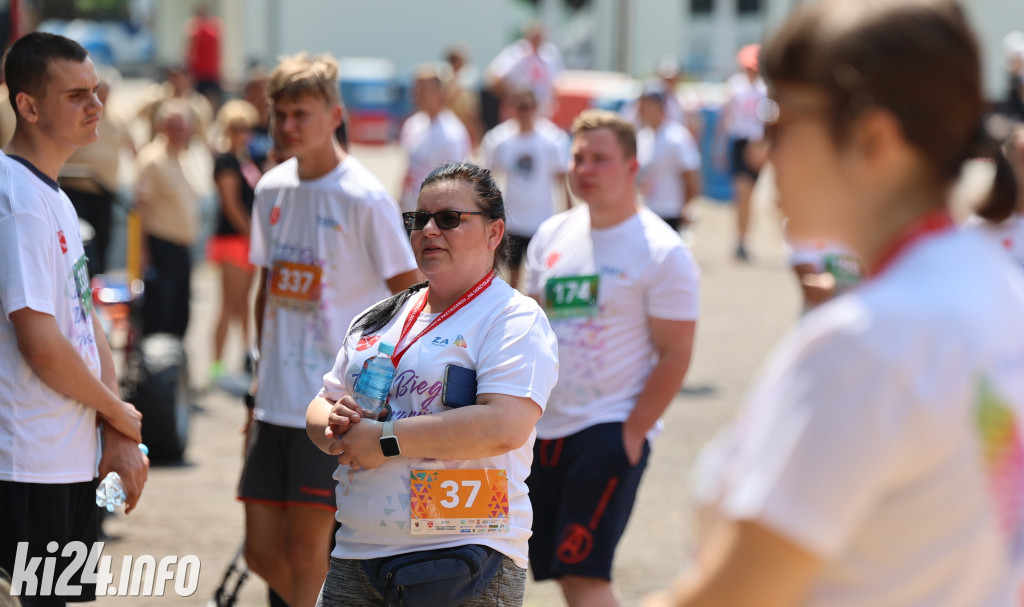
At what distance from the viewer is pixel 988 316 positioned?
4.60ft

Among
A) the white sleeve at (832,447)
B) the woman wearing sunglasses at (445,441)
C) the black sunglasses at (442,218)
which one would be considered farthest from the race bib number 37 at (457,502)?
the white sleeve at (832,447)

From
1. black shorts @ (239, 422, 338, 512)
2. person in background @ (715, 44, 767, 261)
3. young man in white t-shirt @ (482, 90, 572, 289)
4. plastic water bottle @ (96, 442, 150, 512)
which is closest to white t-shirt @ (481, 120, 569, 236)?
young man in white t-shirt @ (482, 90, 572, 289)

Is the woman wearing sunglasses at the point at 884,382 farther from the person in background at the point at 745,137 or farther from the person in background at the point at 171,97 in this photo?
the person in background at the point at 745,137

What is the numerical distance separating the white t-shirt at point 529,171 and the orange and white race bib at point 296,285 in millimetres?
6504

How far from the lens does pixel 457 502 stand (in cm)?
305

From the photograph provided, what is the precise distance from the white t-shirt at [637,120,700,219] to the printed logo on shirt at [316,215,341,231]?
734 cm

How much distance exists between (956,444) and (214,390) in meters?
8.26

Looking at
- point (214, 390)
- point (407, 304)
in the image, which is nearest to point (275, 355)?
point (407, 304)

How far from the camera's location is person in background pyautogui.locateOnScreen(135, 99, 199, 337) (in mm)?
9164

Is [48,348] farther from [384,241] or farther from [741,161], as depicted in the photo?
[741,161]

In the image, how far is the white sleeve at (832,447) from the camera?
52.2 inches

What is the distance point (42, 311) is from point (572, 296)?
194cm

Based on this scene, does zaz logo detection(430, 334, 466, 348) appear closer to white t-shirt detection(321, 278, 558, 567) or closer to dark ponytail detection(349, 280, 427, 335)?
white t-shirt detection(321, 278, 558, 567)

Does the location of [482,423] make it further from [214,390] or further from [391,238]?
[214,390]
